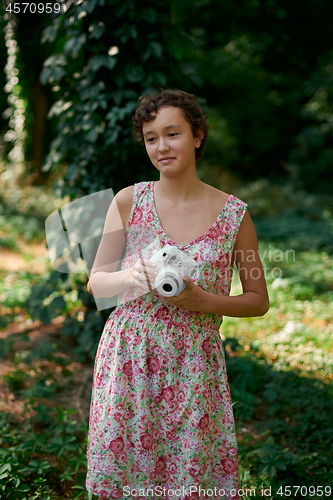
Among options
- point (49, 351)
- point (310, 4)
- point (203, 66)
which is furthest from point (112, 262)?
point (310, 4)

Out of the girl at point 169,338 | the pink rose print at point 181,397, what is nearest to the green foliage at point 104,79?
the girl at point 169,338

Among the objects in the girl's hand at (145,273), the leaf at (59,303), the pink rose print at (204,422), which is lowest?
the pink rose print at (204,422)

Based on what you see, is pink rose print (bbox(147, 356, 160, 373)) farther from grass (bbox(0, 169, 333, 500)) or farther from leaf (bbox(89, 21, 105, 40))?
leaf (bbox(89, 21, 105, 40))

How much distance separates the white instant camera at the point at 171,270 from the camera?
4.15 ft

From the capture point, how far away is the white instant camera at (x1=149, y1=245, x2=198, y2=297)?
49.8 inches

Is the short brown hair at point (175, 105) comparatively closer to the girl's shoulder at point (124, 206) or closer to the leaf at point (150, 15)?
the girl's shoulder at point (124, 206)

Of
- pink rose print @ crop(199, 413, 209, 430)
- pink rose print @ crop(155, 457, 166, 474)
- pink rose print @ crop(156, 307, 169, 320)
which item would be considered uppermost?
pink rose print @ crop(156, 307, 169, 320)

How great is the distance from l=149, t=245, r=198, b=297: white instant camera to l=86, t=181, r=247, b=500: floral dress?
184 mm

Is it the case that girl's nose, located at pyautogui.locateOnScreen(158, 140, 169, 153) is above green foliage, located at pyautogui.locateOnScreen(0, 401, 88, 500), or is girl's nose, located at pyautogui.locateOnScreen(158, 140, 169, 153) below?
above

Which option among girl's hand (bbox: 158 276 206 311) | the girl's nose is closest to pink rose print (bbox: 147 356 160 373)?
girl's hand (bbox: 158 276 206 311)

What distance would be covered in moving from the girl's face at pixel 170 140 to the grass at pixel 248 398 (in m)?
1.52

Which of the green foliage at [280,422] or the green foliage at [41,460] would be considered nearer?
the green foliage at [41,460]

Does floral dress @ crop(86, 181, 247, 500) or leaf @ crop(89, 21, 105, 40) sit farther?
leaf @ crop(89, 21, 105, 40)

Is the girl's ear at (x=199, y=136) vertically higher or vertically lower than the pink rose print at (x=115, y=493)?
higher
